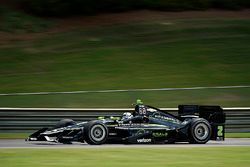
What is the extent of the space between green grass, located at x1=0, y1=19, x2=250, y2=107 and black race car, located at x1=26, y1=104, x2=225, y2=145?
3.82m

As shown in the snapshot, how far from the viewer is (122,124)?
16.2 metres

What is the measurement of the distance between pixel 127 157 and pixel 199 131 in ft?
16.3

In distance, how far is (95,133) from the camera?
15688 millimetres

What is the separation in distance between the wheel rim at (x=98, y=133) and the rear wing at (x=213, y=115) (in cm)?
261

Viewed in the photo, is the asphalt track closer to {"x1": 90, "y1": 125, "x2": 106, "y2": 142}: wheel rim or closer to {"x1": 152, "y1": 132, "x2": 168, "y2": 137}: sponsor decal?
{"x1": 90, "y1": 125, "x2": 106, "y2": 142}: wheel rim

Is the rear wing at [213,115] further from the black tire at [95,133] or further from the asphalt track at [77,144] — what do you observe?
the black tire at [95,133]

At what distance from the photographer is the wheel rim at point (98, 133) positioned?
15631mm

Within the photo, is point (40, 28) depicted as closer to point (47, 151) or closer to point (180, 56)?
point (180, 56)

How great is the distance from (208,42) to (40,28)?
6.99 metres

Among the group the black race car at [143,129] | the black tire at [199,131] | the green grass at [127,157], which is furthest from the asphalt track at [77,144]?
the green grass at [127,157]

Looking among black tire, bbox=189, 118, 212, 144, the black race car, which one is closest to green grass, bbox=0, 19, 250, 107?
the black race car

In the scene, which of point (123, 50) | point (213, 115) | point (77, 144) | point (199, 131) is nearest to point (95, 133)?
point (77, 144)

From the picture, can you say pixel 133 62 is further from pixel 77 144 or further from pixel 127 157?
pixel 127 157

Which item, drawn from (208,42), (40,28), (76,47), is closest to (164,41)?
(208,42)
